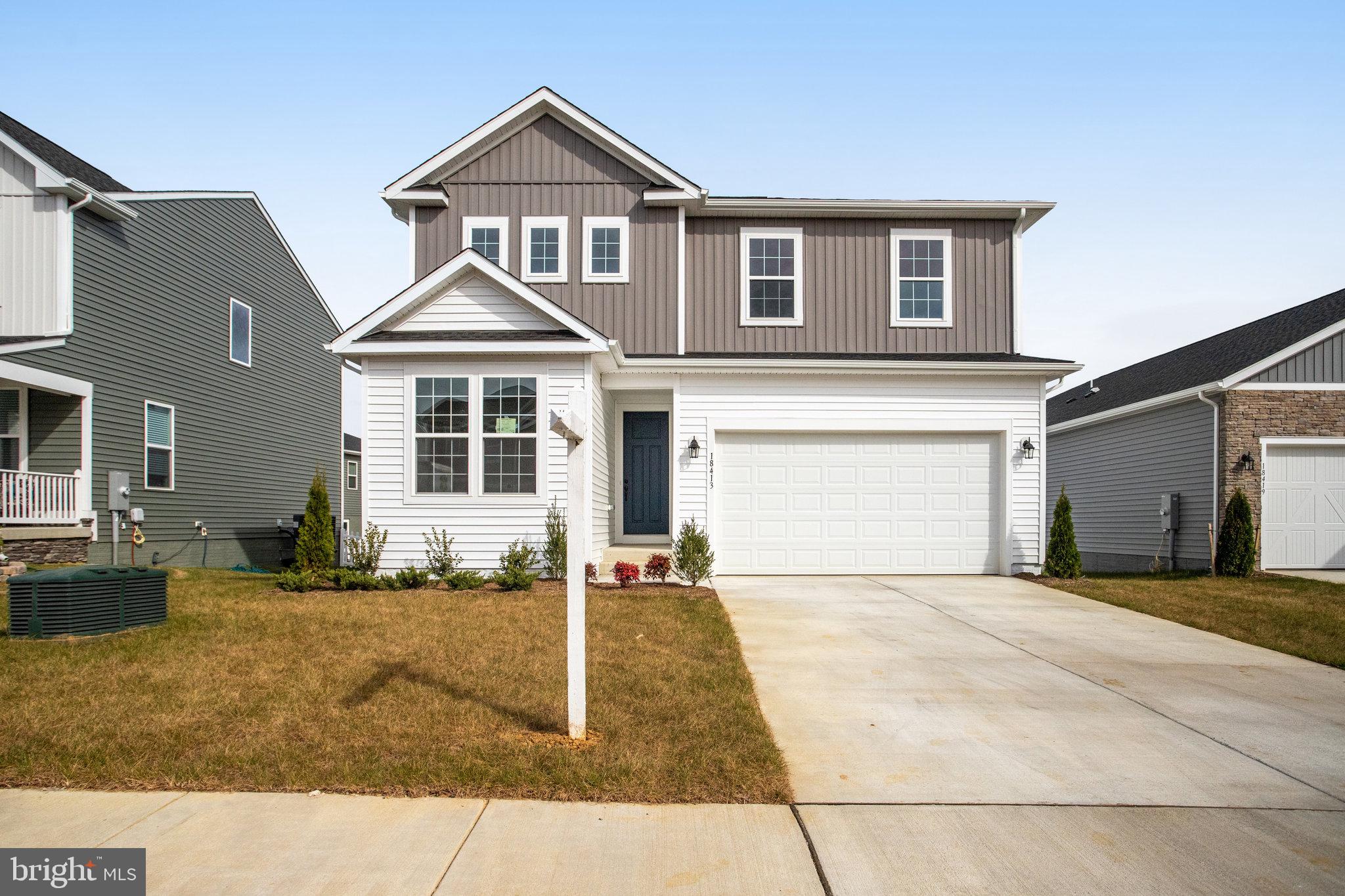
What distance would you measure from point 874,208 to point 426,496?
8601 millimetres

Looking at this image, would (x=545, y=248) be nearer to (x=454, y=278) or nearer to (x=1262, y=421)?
(x=454, y=278)

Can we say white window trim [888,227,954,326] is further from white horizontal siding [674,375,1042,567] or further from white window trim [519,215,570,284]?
white window trim [519,215,570,284]

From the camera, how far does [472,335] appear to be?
1280 centimetres

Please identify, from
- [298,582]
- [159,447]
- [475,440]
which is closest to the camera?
[298,582]

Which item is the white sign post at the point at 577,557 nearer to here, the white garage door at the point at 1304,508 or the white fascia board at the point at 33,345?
the white fascia board at the point at 33,345

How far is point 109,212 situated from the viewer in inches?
605

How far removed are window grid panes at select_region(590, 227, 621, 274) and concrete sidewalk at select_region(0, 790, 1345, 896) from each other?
1158 cm

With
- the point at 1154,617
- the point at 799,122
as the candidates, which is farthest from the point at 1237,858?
the point at 799,122

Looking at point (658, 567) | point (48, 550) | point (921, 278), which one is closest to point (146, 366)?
point (48, 550)

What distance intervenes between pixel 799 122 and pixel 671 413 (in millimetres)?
5002

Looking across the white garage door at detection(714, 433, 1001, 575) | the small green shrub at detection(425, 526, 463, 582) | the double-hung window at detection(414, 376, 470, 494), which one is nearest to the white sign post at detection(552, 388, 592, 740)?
the small green shrub at detection(425, 526, 463, 582)

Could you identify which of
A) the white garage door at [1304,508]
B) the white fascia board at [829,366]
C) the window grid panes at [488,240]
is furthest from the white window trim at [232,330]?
the white garage door at [1304,508]

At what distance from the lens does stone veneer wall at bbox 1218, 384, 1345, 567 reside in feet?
51.9

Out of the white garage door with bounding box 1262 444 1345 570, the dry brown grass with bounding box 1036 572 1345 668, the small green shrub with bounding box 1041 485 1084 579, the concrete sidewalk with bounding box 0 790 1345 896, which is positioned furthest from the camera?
the white garage door with bounding box 1262 444 1345 570
